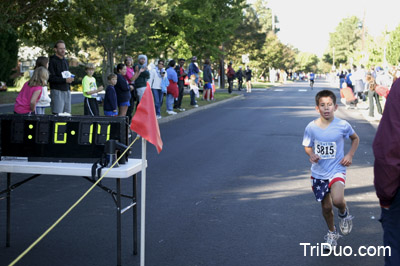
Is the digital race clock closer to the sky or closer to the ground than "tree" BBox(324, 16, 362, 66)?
closer to the ground

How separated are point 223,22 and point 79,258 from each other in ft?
104

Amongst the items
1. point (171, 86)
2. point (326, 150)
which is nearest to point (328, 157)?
point (326, 150)

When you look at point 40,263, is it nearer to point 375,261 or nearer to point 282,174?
point 375,261

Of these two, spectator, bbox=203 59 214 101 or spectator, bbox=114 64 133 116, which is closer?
spectator, bbox=114 64 133 116

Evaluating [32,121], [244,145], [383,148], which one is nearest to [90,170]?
[32,121]

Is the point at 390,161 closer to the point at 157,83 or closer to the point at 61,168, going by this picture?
the point at 61,168

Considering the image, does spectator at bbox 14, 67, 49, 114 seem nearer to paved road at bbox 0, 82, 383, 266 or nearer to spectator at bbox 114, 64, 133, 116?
paved road at bbox 0, 82, 383, 266

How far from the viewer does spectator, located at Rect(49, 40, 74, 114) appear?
42.8ft

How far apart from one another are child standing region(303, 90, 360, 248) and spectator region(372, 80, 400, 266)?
2.15 m

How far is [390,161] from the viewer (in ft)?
10.4

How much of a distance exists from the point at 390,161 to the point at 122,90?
1279 centimetres

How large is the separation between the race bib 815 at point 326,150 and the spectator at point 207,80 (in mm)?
23063

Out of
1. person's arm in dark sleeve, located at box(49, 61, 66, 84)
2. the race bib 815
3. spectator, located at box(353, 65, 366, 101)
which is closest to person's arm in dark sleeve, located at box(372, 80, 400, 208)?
the race bib 815

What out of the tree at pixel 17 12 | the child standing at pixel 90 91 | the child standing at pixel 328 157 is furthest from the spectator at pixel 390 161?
the tree at pixel 17 12
